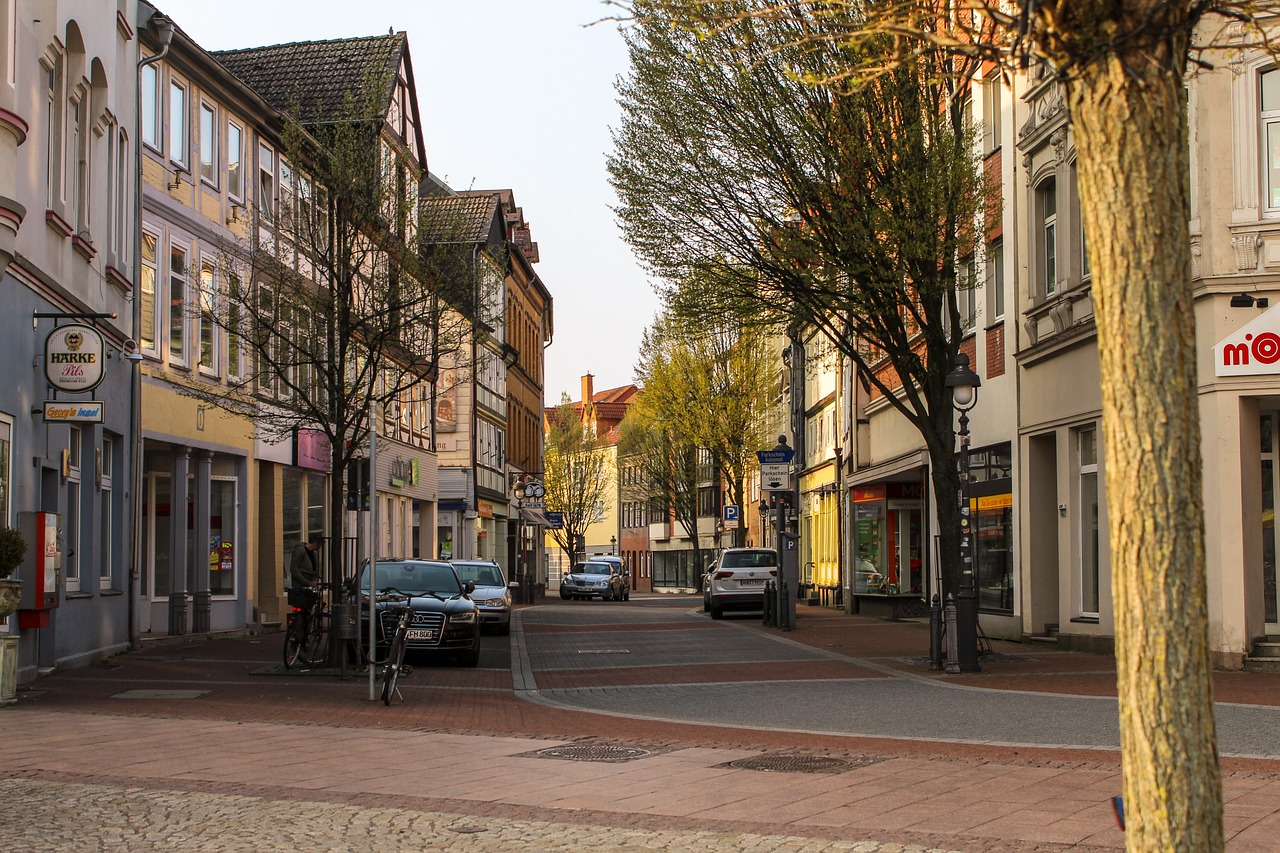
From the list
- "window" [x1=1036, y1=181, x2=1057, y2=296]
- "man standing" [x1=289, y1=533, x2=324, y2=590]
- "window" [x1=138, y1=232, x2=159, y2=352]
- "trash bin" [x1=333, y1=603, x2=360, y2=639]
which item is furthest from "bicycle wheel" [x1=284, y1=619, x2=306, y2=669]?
"window" [x1=1036, y1=181, x2=1057, y2=296]

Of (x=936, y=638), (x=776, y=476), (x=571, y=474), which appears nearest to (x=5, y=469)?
(x=936, y=638)

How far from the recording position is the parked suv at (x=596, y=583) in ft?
201

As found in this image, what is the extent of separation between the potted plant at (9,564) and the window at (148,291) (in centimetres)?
1100

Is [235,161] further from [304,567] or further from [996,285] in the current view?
[996,285]

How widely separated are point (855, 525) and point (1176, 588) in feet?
118

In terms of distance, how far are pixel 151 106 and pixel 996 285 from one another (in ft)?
48.2

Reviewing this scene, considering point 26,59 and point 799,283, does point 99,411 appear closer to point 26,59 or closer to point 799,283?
point 26,59

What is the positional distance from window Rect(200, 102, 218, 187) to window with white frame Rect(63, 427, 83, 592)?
9.00 metres

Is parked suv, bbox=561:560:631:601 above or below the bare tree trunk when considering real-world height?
below

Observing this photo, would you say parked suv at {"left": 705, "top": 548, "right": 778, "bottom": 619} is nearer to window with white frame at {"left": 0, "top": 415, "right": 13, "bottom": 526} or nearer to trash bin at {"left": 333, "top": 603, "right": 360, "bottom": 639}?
trash bin at {"left": 333, "top": 603, "right": 360, "bottom": 639}

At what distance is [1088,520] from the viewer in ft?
70.6

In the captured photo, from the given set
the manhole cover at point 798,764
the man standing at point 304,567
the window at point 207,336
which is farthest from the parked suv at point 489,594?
the manhole cover at point 798,764

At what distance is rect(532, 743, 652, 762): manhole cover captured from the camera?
1062cm

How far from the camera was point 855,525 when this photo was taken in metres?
39.3
